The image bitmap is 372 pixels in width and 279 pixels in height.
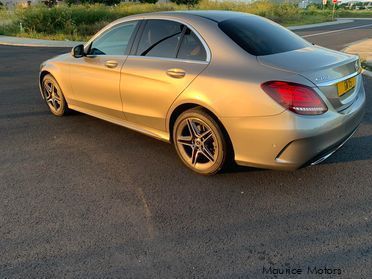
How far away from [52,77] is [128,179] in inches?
107

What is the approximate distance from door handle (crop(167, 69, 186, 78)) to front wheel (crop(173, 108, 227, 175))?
38 centimetres

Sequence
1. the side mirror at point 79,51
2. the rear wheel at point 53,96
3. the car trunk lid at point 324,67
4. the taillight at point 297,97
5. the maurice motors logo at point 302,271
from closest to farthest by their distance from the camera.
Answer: the maurice motors logo at point 302,271, the taillight at point 297,97, the car trunk lid at point 324,67, the side mirror at point 79,51, the rear wheel at point 53,96

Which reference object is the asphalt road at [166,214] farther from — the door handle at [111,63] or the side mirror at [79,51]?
the side mirror at [79,51]

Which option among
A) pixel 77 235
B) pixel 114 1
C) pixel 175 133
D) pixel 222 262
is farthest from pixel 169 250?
pixel 114 1

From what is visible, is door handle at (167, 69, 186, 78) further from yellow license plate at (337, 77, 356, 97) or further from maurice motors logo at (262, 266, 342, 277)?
maurice motors logo at (262, 266, 342, 277)

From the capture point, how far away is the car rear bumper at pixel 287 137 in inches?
121

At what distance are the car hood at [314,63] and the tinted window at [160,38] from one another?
104 centimetres

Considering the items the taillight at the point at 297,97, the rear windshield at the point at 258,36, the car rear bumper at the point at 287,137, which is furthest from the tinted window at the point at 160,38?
the taillight at the point at 297,97

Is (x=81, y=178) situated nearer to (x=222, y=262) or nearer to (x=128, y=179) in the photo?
(x=128, y=179)

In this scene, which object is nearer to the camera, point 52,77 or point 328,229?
point 328,229

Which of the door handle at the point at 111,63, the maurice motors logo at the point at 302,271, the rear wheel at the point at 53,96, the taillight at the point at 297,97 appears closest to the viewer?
→ the maurice motors logo at the point at 302,271

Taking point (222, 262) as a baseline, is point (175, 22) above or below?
above

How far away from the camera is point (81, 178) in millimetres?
3854

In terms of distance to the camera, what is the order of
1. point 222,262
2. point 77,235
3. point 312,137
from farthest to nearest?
1. point 312,137
2. point 77,235
3. point 222,262
